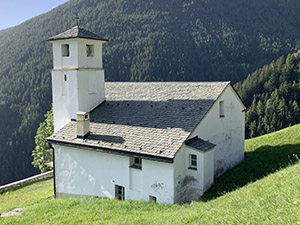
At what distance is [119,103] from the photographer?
20000 millimetres

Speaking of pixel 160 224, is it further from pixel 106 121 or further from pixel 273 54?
pixel 273 54

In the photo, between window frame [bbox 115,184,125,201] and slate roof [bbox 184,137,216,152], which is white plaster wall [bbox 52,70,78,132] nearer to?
window frame [bbox 115,184,125,201]

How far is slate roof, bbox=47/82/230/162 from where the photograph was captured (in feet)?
49.0

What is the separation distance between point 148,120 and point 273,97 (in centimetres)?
6596

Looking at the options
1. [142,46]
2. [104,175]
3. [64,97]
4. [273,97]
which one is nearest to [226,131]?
[104,175]

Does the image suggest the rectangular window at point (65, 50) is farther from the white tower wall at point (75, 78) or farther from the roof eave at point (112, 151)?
the roof eave at point (112, 151)

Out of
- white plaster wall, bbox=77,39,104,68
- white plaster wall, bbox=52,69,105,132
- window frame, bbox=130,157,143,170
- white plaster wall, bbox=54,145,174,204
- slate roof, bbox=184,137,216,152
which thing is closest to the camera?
white plaster wall, bbox=54,145,174,204

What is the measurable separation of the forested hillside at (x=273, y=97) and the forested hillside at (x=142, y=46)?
174 feet

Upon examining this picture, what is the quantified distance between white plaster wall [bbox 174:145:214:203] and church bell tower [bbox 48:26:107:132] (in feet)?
26.8

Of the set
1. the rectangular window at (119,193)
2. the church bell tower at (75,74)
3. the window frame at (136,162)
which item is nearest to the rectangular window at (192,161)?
the window frame at (136,162)

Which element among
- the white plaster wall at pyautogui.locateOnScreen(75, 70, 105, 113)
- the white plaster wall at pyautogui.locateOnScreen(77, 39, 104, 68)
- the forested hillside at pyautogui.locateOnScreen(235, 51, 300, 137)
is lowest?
the forested hillside at pyautogui.locateOnScreen(235, 51, 300, 137)

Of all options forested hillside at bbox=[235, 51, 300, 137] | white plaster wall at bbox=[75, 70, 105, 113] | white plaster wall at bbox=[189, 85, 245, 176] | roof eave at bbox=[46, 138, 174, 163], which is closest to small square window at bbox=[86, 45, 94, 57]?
white plaster wall at bbox=[75, 70, 105, 113]

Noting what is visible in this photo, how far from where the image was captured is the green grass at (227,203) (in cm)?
726

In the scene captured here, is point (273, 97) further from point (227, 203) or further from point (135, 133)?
point (227, 203)
